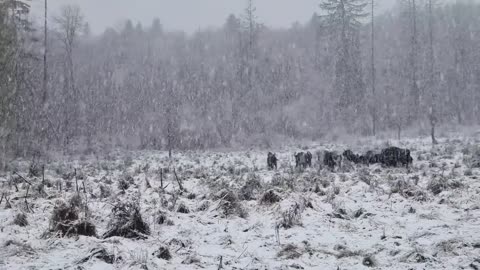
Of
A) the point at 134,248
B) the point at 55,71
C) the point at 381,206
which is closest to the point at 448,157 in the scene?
the point at 381,206

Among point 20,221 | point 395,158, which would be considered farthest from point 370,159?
point 20,221

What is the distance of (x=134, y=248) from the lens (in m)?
5.84

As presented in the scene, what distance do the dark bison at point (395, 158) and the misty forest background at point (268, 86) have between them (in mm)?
13170

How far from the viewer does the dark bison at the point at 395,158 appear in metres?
14.2

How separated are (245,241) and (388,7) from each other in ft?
200

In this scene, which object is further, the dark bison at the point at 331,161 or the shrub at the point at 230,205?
the dark bison at the point at 331,161

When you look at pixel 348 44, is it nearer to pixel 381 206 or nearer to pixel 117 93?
pixel 117 93

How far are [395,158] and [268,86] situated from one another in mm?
27874

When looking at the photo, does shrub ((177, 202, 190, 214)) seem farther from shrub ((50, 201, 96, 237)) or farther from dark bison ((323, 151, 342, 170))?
dark bison ((323, 151, 342, 170))

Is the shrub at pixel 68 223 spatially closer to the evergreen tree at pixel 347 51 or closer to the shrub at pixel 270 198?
the shrub at pixel 270 198

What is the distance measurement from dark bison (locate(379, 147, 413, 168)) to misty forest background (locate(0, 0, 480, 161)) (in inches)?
519

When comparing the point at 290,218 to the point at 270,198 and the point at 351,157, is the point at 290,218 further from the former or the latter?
the point at 351,157

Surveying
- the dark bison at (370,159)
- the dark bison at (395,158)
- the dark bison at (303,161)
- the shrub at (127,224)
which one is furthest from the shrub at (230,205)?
the dark bison at (370,159)

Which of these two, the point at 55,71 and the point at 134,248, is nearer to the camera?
the point at 134,248
